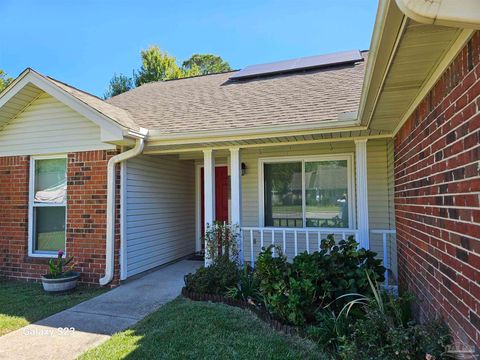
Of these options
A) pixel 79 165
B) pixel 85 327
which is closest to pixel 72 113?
pixel 79 165

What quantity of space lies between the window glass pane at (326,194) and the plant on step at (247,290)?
246cm

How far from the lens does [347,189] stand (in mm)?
6621

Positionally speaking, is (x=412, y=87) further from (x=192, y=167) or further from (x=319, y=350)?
(x=192, y=167)

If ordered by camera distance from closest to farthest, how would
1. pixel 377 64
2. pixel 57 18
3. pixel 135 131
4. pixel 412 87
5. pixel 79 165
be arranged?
pixel 377 64 < pixel 412 87 < pixel 135 131 < pixel 79 165 < pixel 57 18

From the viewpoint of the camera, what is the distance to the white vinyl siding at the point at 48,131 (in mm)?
6141

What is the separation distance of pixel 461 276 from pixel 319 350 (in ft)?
5.66

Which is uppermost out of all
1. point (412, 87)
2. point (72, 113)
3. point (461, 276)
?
point (72, 113)

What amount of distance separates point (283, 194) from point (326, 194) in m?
0.91

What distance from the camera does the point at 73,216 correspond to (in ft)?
20.2

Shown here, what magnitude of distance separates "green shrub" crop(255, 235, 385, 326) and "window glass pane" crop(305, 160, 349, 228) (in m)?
2.14

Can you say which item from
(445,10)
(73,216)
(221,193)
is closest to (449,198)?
(445,10)

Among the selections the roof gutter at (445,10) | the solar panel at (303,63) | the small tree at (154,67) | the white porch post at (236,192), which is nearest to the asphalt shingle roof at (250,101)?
the solar panel at (303,63)

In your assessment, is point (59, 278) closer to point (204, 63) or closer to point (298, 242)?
point (298, 242)

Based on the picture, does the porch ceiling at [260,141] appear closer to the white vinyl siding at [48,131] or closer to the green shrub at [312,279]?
the white vinyl siding at [48,131]
